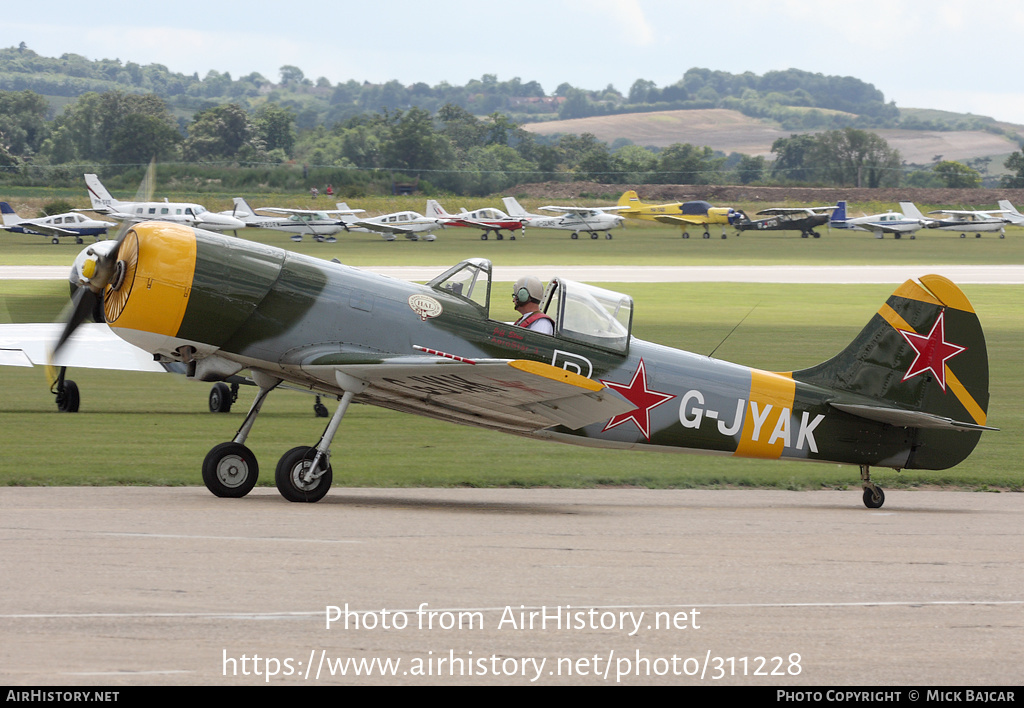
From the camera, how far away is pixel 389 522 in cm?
1116

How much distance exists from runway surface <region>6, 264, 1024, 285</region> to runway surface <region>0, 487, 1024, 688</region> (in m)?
38.2

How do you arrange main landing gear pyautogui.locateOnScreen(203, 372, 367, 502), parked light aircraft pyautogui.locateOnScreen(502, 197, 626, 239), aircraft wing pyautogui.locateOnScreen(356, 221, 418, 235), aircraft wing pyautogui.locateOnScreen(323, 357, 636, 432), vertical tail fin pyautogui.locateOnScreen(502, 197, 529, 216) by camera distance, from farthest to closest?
vertical tail fin pyautogui.locateOnScreen(502, 197, 529, 216), parked light aircraft pyautogui.locateOnScreen(502, 197, 626, 239), aircraft wing pyautogui.locateOnScreen(356, 221, 418, 235), main landing gear pyautogui.locateOnScreen(203, 372, 367, 502), aircraft wing pyautogui.locateOnScreen(323, 357, 636, 432)

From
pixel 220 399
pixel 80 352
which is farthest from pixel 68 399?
pixel 80 352

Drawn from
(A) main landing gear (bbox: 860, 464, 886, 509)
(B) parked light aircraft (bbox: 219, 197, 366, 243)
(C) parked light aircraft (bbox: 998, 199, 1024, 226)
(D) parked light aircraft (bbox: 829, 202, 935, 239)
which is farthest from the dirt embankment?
(A) main landing gear (bbox: 860, 464, 886, 509)

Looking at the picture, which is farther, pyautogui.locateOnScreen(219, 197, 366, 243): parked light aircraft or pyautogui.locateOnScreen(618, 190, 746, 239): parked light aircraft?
pyautogui.locateOnScreen(618, 190, 746, 239): parked light aircraft

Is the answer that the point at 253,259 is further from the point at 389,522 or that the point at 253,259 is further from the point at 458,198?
the point at 458,198

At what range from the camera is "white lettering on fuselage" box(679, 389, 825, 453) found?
42.2 ft

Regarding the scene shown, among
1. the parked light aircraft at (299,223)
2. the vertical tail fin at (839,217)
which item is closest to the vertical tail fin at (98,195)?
the parked light aircraft at (299,223)

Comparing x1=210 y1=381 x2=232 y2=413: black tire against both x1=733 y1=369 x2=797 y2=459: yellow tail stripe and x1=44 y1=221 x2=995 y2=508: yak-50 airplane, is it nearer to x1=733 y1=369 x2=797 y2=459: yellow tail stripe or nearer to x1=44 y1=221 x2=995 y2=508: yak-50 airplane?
x1=44 y1=221 x2=995 y2=508: yak-50 airplane

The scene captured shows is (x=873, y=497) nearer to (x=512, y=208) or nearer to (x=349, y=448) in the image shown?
(x=349, y=448)

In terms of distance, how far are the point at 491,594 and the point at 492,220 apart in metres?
93.9

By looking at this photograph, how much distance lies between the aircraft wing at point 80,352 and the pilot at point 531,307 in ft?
23.1

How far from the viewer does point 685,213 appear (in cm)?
11606

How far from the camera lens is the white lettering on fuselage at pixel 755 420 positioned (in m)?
12.9
